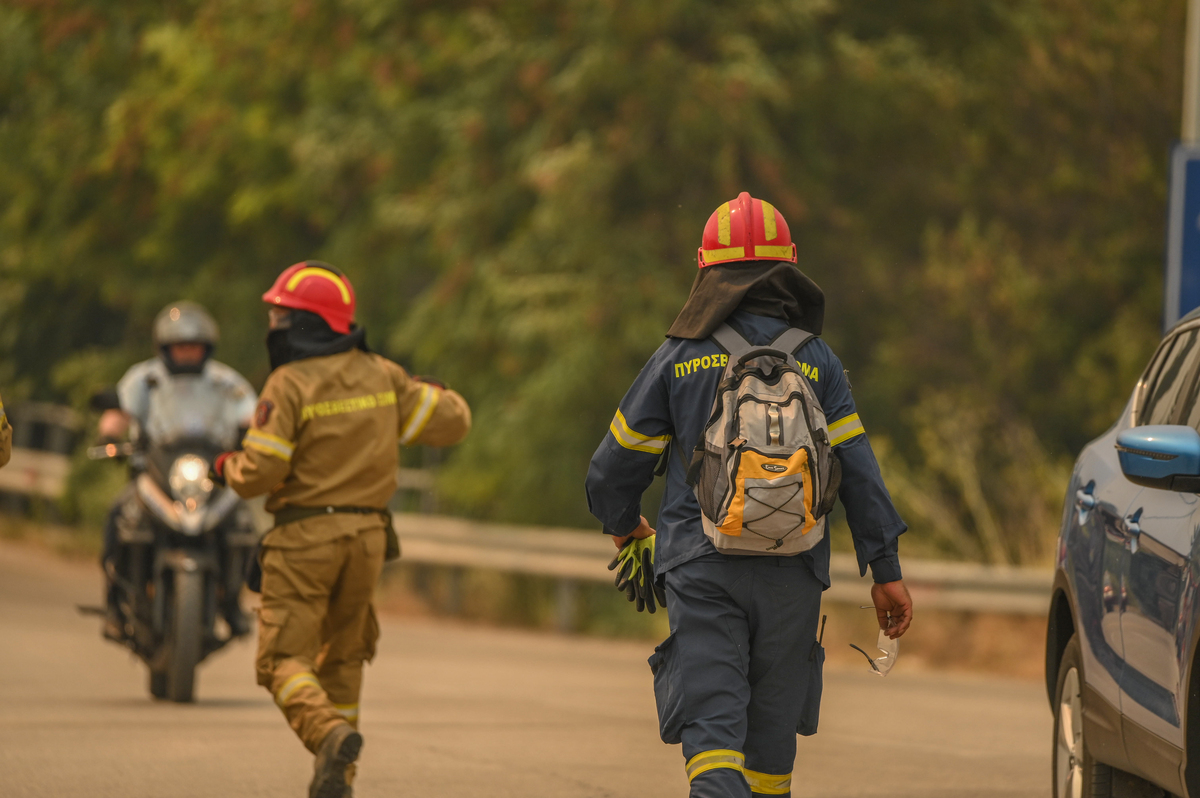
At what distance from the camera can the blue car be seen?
4.63 meters

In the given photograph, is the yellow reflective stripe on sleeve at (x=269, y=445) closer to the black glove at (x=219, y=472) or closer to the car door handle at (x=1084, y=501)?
the black glove at (x=219, y=472)

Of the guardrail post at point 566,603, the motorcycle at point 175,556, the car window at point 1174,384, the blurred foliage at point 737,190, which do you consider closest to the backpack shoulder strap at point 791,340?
the car window at point 1174,384

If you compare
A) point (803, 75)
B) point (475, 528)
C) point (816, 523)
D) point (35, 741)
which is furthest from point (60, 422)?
point (816, 523)

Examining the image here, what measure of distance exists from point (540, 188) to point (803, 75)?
2.63 meters

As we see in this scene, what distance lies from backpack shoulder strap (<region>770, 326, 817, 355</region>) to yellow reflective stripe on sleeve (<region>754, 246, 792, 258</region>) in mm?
209

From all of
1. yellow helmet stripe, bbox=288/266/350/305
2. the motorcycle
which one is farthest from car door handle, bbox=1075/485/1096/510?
the motorcycle

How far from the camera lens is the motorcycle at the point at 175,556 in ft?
31.0

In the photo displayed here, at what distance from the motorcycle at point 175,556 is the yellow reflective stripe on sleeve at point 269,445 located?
294 centimetres

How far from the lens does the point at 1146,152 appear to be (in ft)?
54.1

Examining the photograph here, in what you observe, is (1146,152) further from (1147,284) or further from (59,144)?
(59,144)

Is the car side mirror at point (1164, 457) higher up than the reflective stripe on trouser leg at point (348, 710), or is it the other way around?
the car side mirror at point (1164, 457)

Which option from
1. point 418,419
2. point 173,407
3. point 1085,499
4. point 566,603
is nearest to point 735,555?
point 1085,499

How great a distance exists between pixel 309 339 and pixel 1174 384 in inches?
123

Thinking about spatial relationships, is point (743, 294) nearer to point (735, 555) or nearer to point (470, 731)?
point (735, 555)
